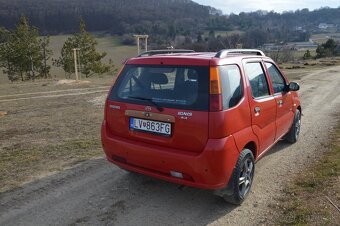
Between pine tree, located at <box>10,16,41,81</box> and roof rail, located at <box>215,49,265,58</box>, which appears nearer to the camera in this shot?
roof rail, located at <box>215,49,265,58</box>

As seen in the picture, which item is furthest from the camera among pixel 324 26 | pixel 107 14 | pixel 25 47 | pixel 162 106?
pixel 324 26

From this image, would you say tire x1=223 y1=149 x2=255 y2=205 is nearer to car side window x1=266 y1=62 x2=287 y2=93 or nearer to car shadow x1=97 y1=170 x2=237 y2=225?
car shadow x1=97 y1=170 x2=237 y2=225

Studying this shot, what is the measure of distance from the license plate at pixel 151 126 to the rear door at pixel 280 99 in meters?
2.10

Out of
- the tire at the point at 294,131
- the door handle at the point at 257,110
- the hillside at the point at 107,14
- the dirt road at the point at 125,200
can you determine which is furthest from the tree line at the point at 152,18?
the dirt road at the point at 125,200

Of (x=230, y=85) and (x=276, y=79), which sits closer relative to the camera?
→ (x=230, y=85)

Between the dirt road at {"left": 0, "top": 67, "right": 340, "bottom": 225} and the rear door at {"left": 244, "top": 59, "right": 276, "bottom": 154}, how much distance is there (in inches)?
25.6

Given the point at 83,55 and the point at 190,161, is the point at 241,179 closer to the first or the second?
the point at 190,161

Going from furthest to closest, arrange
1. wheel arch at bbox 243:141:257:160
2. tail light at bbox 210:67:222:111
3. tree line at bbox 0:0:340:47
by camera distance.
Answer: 1. tree line at bbox 0:0:340:47
2. wheel arch at bbox 243:141:257:160
3. tail light at bbox 210:67:222:111

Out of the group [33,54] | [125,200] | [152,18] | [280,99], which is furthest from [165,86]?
[152,18]

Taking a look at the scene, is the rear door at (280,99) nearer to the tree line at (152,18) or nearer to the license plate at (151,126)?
the license plate at (151,126)

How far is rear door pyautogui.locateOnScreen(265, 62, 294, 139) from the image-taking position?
17.1ft

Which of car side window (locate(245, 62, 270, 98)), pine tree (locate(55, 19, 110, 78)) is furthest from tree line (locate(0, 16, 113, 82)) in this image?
car side window (locate(245, 62, 270, 98))

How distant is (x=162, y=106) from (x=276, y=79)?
2438 mm

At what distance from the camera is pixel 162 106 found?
3789 millimetres
